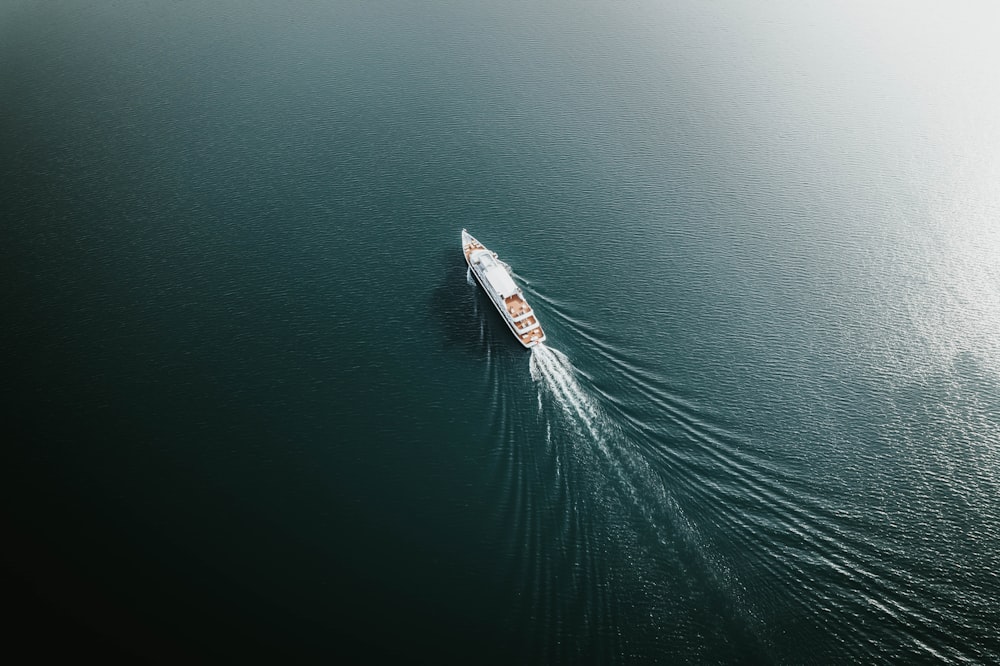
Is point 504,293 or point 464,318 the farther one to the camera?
point 464,318

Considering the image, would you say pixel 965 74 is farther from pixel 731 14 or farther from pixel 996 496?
pixel 996 496

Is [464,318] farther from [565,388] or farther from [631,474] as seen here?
[631,474]

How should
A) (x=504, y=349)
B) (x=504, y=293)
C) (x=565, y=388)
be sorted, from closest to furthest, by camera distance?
(x=565, y=388)
(x=504, y=349)
(x=504, y=293)

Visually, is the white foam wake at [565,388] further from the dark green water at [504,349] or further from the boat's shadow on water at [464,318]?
the boat's shadow on water at [464,318]

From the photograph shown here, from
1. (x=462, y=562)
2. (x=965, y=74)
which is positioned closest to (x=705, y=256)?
(x=462, y=562)

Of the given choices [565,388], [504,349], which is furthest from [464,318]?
[565,388]

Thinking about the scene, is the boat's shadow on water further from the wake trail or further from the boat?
the wake trail
